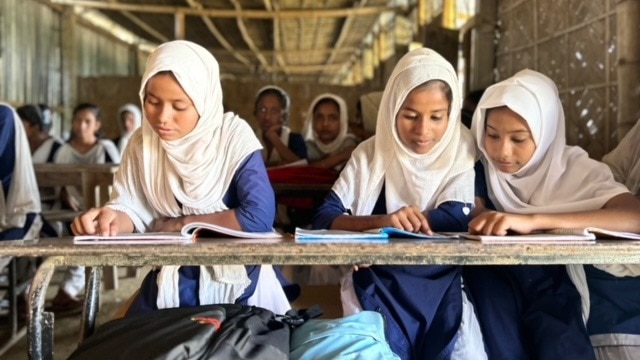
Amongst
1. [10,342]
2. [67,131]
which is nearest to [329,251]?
[10,342]

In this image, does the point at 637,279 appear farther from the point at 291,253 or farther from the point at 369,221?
the point at 291,253

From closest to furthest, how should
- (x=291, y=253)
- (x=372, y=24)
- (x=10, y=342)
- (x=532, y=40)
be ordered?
(x=291, y=253)
(x=10, y=342)
(x=532, y=40)
(x=372, y=24)

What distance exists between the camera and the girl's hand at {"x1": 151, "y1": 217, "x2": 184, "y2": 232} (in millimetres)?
1918

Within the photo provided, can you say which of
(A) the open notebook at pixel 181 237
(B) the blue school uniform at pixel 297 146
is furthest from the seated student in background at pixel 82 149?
(A) the open notebook at pixel 181 237

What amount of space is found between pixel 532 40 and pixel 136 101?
24.1 feet

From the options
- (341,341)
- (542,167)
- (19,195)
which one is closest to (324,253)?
(341,341)

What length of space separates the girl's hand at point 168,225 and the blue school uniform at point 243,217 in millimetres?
122

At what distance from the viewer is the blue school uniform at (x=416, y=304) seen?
182 cm

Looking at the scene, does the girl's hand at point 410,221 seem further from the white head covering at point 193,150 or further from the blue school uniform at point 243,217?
the white head covering at point 193,150

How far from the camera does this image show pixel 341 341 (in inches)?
61.9

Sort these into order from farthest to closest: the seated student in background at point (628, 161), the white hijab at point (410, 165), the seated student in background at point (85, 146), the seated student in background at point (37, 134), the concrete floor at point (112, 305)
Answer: the seated student in background at point (85, 146)
the seated student in background at point (37, 134)
the concrete floor at point (112, 305)
the seated student in background at point (628, 161)
the white hijab at point (410, 165)

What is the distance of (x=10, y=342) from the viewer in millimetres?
3596

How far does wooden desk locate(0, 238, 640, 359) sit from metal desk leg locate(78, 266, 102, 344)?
23 cm

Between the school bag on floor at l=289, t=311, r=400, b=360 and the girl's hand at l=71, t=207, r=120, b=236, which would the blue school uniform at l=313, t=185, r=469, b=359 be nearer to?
the school bag on floor at l=289, t=311, r=400, b=360
